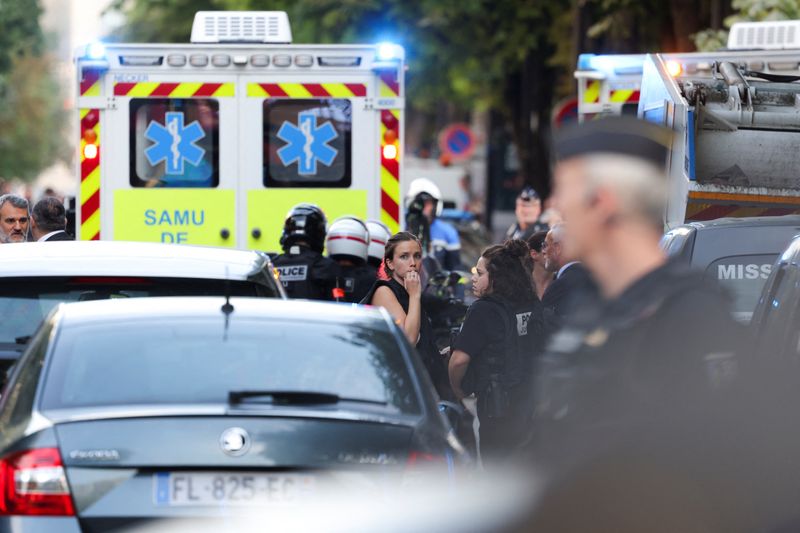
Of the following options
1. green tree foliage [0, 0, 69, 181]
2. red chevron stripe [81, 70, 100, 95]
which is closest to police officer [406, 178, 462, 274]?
red chevron stripe [81, 70, 100, 95]

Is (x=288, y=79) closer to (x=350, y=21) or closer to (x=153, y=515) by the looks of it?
(x=153, y=515)

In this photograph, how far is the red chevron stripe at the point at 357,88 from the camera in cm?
1308

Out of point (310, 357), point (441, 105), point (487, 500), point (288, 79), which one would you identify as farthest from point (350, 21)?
point (441, 105)

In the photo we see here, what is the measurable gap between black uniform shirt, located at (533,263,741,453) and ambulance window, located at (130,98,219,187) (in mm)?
9239

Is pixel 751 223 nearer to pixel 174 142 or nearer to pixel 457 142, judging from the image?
pixel 174 142

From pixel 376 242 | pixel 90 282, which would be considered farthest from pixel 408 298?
pixel 376 242

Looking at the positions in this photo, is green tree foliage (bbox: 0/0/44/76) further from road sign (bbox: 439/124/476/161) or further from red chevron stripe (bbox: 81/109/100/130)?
red chevron stripe (bbox: 81/109/100/130)

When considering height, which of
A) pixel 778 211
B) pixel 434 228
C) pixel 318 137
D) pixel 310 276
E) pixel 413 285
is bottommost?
pixel 434 228

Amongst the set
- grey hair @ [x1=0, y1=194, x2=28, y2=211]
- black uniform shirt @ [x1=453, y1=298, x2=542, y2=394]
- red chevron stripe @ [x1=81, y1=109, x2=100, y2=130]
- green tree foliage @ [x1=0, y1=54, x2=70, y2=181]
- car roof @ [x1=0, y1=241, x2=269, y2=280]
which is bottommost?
green tree foliage @ [x1=0, y1=54, x2=70, y2=181]

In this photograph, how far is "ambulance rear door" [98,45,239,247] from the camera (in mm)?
13062

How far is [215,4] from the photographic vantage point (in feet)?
102

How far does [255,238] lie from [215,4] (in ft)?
61.0

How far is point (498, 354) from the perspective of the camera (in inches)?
348

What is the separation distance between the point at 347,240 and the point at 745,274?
271 cm
